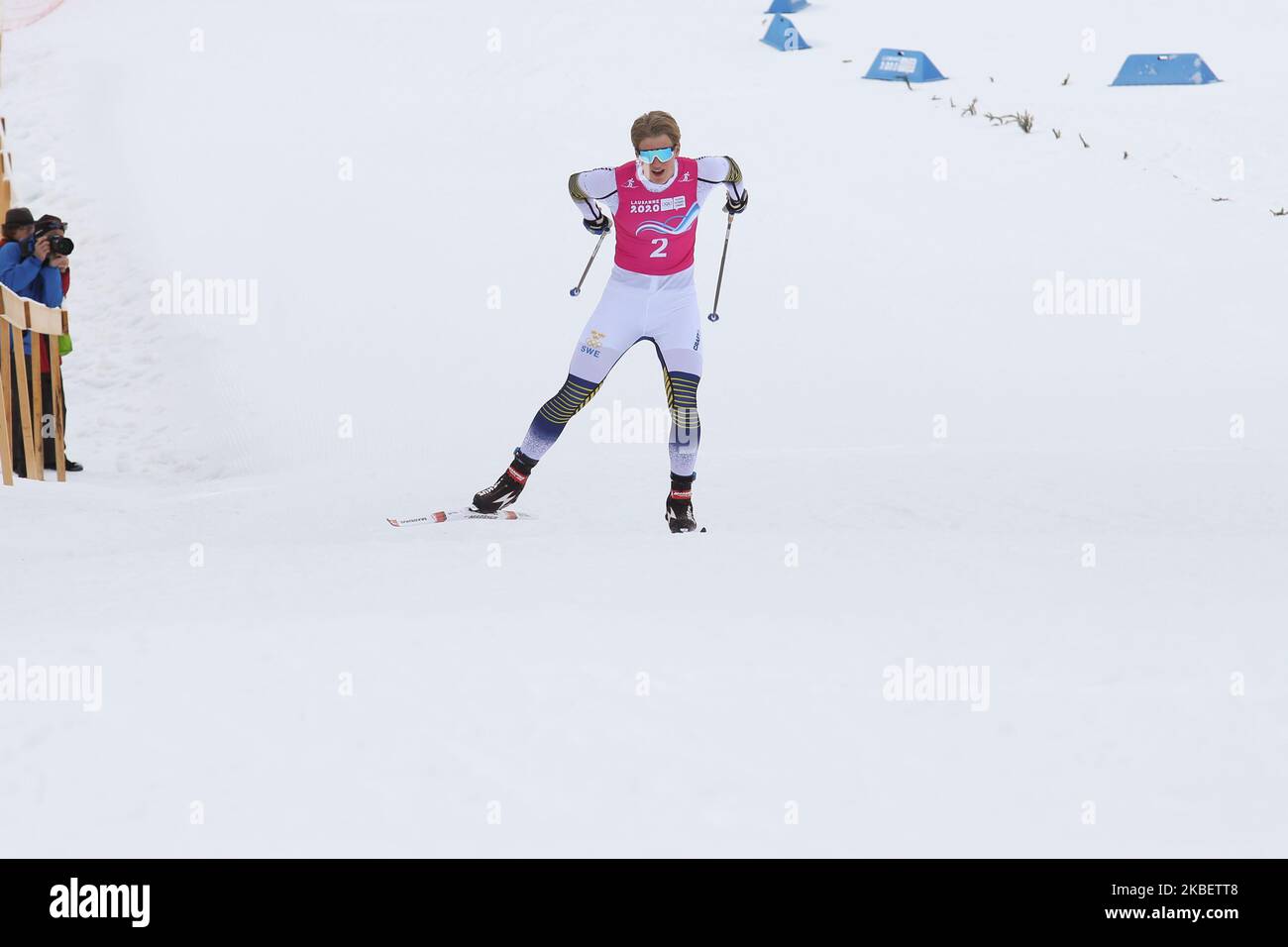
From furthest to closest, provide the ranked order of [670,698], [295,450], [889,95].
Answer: [889,95] < [295,450] < [670,698]

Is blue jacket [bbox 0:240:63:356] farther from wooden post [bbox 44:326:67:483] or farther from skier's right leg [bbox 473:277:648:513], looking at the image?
skier's right leg [bbox 473:277:648:513]

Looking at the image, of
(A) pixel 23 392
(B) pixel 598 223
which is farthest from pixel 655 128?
(A) pixel 23 392

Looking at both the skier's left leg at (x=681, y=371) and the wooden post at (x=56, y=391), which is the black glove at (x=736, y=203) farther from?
the wooden post at (x=56, y=391)

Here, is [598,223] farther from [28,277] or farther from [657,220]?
[28,277]

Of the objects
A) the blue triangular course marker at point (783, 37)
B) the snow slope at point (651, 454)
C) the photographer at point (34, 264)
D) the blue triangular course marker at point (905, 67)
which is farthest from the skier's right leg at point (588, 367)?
A: the blue triangular course marker at point (783, 37)

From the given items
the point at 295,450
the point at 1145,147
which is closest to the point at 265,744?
the point at 295,450

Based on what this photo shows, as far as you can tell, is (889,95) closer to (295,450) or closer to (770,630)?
(295,450)

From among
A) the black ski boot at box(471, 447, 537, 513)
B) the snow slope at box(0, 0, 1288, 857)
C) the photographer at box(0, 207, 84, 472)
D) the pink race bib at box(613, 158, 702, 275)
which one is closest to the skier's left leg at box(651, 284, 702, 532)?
the pink race bib at box(613, 158, 702, 275)

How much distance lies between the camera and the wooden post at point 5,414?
20.1 ft

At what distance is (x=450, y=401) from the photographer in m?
8.10

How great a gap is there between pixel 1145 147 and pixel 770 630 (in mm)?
8771

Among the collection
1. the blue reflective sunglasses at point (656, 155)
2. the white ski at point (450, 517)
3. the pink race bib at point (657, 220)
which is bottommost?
the white ski at point (450, 517)

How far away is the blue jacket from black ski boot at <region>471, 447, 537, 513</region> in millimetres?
2687

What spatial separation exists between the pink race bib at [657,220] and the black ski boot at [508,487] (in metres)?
0.94
